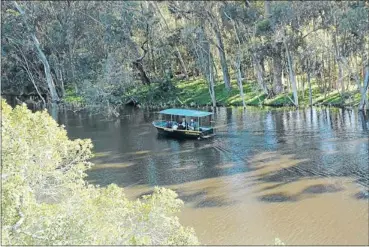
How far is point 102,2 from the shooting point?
192 feet

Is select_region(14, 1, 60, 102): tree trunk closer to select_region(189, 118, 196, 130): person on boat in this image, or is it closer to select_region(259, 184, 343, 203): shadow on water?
select_region(189, 118, 196, 130): person on boat

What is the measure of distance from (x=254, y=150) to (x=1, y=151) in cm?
2264

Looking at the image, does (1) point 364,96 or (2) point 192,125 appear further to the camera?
(1) point 364,96

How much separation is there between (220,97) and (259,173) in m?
28.2

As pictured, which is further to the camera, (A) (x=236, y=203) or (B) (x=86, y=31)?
(B) (x=86, y=31)

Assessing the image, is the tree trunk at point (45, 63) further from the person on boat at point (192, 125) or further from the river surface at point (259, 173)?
the person on boat at point (192, 125)

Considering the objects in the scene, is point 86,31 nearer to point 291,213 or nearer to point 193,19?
point 193,19

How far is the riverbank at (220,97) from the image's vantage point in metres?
45.1

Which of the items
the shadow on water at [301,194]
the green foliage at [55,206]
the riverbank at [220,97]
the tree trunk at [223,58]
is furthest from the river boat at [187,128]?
the green foliage at [55,206]

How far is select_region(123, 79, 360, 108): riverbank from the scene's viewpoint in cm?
4511

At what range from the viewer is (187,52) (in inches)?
2359

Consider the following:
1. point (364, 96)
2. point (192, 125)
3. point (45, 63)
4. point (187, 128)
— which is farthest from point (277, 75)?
point (45, 63)

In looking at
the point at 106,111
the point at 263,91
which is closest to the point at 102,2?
the point at 106,111

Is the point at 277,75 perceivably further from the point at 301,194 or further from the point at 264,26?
the point at 301,194
